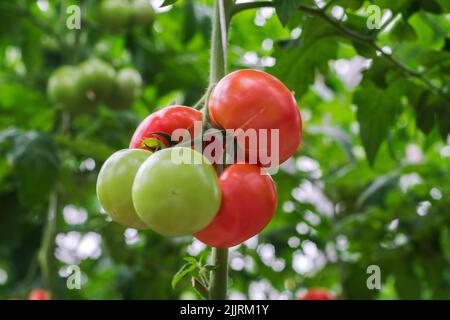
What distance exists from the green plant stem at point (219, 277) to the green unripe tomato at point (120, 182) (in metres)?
0.11

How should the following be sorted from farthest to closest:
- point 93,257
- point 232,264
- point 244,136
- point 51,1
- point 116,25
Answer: point 93,257 < point 51,1 < point 116,25 < point 232,264 < point 244,136

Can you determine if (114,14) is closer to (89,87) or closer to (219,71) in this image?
(89,87)

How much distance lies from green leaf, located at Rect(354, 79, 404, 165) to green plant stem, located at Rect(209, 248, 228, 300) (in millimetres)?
532

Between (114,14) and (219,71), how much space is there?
143 centimetres

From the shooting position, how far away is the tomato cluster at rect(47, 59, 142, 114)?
6.77ft

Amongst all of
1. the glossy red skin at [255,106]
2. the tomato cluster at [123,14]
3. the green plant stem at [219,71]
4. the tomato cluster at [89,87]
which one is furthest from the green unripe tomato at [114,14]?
the glossy red skin at [255,106]

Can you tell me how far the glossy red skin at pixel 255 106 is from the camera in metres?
0.77

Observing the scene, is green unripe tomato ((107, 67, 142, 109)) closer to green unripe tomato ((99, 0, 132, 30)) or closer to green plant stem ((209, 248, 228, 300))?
green unripe tomato ((99, 0, 132, 30))

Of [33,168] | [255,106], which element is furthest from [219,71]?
[33,168]

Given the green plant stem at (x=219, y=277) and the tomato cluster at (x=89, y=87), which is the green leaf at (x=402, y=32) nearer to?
the green plant stem at (x=219, y=277)

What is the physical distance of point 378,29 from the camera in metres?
1.11
